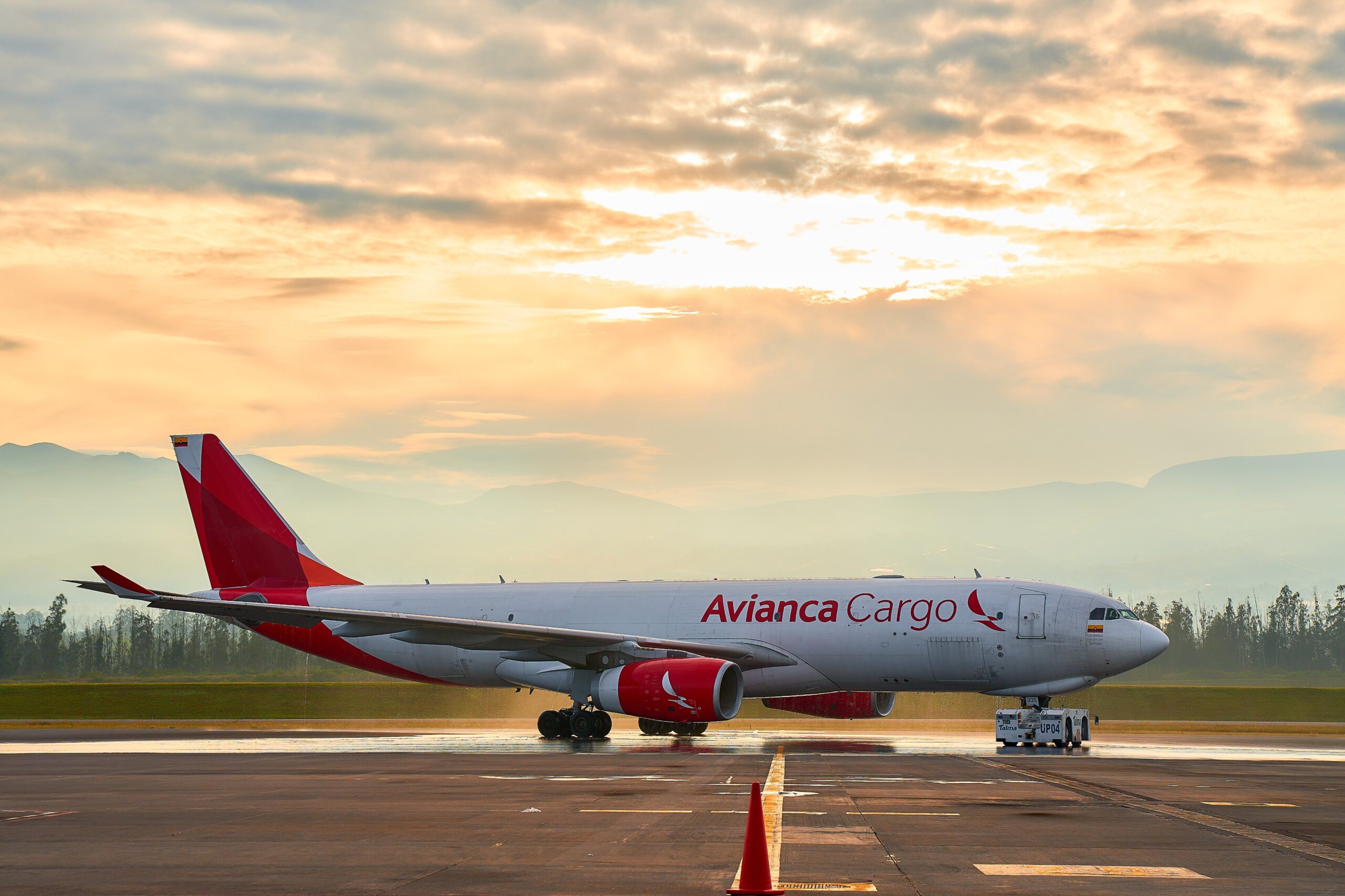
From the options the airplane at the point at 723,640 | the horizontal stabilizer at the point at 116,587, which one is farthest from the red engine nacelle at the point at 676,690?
the horizontal stabilizer at the point at 116,587

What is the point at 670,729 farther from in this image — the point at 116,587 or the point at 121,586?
the point at 116,587

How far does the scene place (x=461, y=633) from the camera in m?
32.1

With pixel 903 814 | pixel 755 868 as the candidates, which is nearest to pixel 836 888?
pixel 755 868

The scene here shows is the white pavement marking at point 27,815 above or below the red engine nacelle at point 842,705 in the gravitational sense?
above

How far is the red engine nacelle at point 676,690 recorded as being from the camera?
2908 cm

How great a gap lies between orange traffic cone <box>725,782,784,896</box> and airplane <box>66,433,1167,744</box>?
61.6ft

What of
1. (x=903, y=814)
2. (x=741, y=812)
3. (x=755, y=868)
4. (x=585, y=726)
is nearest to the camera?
(x=755, y=868)

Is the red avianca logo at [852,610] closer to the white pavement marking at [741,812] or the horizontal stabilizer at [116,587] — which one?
the horizontal stabilizer at [116,587]

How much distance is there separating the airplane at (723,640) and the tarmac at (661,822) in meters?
3.41

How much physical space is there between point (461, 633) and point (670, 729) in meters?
7.05

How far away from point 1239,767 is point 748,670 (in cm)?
1294

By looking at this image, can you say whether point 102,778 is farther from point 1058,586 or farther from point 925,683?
point 1058,586

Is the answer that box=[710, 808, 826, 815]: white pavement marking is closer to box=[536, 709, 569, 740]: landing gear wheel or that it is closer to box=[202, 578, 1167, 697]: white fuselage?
box=[202, 578, 1167, 697]: white fuselage

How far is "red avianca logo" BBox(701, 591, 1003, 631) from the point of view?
31703mm
